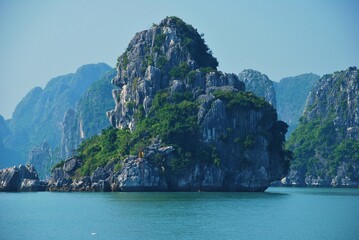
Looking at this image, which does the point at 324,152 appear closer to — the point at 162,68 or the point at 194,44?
the point at 194,44

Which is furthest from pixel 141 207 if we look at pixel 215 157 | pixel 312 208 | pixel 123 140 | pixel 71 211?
pixel 123 140

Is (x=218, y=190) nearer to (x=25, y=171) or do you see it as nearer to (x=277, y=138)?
(x=277, y=138)

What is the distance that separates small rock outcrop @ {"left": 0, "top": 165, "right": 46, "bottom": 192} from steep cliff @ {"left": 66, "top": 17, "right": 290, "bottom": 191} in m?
7.97

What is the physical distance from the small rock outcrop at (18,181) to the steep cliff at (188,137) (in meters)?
7.97

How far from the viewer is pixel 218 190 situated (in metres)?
112

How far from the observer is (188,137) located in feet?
376

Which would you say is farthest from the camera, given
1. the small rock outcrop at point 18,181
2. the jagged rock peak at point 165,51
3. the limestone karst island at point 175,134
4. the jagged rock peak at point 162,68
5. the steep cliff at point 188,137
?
the jagged rock peak at point 165,51

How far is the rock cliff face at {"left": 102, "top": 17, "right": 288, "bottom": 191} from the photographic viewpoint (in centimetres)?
11119

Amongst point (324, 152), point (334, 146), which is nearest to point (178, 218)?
point (334, 146)

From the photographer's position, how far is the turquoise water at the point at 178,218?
2250 inches

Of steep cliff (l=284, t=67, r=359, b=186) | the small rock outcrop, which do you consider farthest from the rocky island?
steep cliff (l=284, t=67, r=359, b=186)

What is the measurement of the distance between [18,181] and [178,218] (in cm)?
6022

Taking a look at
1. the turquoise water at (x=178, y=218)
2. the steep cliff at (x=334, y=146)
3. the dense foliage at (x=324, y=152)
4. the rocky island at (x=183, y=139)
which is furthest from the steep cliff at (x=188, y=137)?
the dense foliage at (x=324, y=152)

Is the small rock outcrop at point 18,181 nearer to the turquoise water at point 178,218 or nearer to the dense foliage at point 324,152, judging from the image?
the turquoise water at point 178,218
